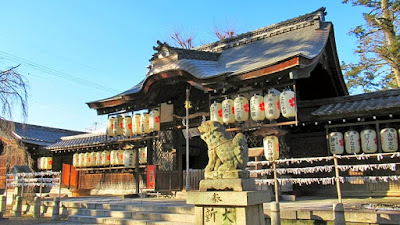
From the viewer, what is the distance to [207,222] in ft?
21.6

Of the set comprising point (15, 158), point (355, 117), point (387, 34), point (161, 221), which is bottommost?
point (161, 221)

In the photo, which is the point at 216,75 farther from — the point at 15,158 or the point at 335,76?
the point at 15,158

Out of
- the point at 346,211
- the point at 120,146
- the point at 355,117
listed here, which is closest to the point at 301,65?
the point at 355,117

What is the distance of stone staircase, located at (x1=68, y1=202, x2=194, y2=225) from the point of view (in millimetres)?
10016

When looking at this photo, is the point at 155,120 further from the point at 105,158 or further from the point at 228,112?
the point at 105,158

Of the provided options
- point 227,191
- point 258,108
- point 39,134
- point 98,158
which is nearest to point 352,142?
point 258,108

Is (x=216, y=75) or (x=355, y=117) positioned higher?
(x=216, y=75)

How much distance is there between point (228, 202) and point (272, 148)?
7226 mm

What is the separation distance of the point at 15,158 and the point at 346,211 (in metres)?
14.9

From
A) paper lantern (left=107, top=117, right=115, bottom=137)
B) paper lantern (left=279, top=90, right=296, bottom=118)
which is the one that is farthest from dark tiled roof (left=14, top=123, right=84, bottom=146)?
paper lantern (left=279, top=90, right=296, bottom=118)

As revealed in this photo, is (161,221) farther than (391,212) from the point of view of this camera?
Yes

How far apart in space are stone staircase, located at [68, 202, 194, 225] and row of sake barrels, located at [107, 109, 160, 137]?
5186mm

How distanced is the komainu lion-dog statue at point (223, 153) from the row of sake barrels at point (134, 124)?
32.8 ft

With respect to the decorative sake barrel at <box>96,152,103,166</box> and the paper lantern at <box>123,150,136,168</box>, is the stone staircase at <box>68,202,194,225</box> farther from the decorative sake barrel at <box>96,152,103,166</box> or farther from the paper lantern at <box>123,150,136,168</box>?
the decorative sake barrel at <box>96,152,103,166</box>
